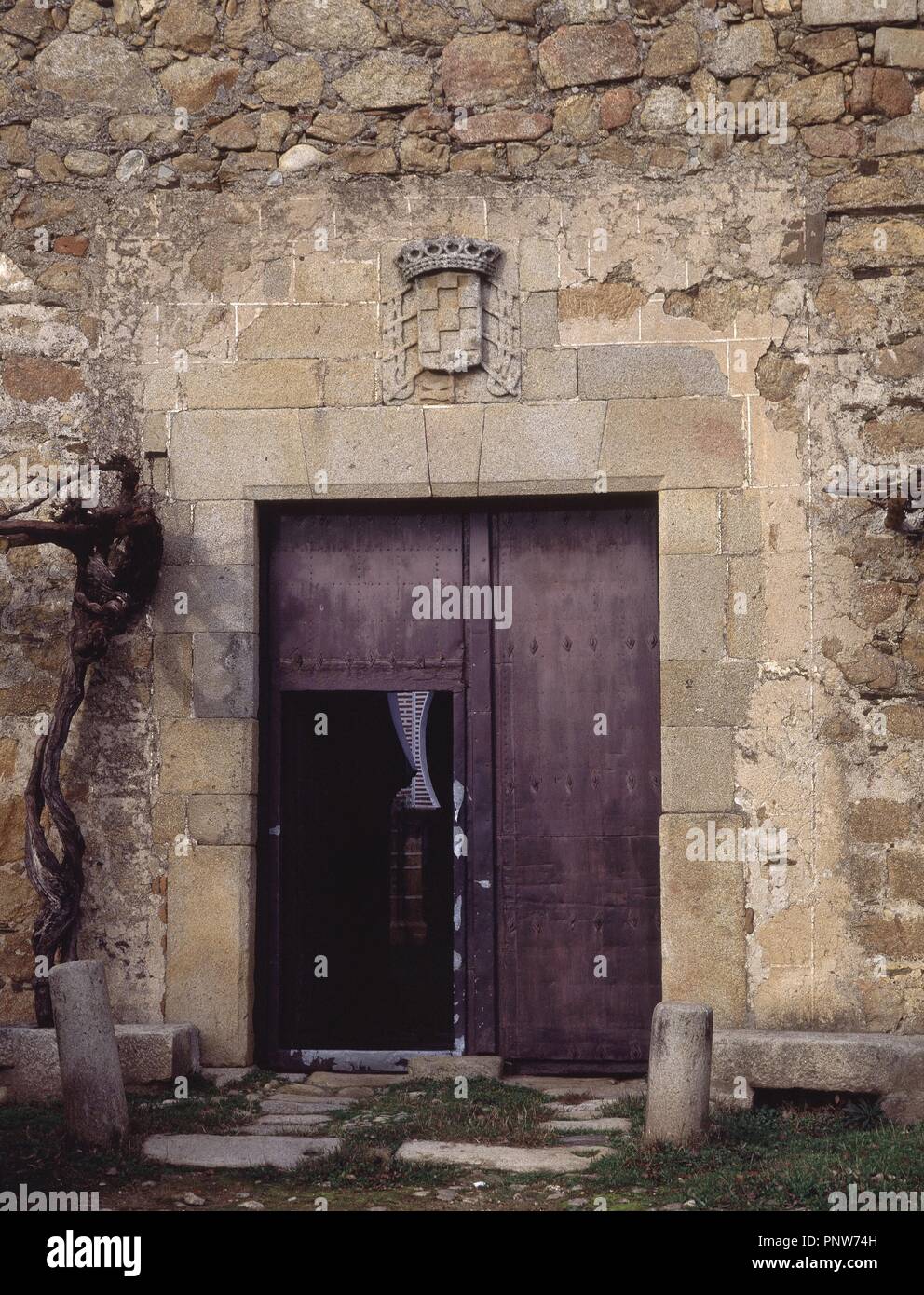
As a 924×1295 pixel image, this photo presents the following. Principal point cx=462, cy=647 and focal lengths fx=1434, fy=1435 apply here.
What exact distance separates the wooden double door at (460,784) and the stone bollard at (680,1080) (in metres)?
1.22

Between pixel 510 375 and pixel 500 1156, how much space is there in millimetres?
3035

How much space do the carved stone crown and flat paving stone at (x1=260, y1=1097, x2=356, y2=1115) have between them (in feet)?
10.8

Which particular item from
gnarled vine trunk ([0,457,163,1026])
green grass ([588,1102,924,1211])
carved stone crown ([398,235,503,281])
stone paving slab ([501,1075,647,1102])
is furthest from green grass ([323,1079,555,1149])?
carved stone crown ([398,235,503,281])

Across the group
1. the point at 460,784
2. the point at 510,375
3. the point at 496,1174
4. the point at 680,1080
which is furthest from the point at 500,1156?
the point at 510,375

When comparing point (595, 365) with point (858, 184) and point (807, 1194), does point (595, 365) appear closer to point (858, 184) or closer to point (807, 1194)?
point (858, 184)

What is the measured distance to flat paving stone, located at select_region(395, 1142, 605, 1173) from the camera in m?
4.57

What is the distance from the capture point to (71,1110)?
4762mm

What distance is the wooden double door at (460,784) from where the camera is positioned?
19.5 ft

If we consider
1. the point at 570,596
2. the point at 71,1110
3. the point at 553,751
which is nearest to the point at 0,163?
the point at 570,596

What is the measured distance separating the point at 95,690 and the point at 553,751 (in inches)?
75.8

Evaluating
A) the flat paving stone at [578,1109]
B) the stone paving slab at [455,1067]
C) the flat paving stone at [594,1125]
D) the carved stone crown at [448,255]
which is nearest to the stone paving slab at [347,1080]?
the stone paving slab at [455,1067]

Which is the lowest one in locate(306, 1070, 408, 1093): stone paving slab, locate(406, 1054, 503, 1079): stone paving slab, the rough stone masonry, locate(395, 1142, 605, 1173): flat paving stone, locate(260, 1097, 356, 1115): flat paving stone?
locate(395, 1142, 605, 1173): flat paving stone

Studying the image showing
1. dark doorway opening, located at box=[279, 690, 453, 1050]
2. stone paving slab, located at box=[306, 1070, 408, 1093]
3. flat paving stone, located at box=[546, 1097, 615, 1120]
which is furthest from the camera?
dark doorway opening, located at box=[279, 690, 453, 1050]

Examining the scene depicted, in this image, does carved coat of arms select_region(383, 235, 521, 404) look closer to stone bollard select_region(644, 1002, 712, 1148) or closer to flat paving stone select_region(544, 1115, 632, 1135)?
stone bollard select_region(644, 1002, 712, 1148)
